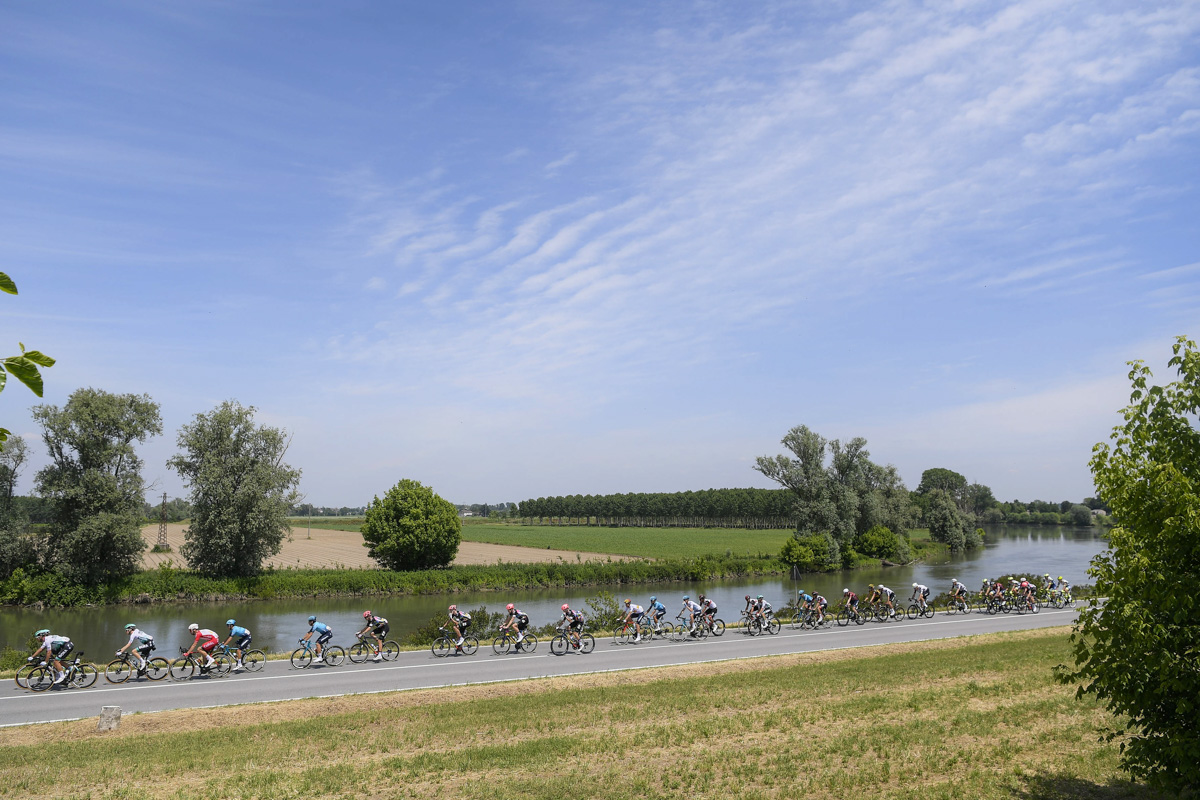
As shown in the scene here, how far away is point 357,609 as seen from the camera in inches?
1917

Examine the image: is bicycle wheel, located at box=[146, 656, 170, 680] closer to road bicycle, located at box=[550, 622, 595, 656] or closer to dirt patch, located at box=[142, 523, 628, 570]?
road bicycle, located at box=[550, 622, 595, 656]

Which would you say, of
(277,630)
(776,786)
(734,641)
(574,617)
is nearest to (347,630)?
(277,630)

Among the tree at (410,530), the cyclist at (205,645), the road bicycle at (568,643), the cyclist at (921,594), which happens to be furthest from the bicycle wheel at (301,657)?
the tree at (410,530)

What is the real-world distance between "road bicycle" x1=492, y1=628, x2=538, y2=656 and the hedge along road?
1.23ft

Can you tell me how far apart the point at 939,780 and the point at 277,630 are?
120ft

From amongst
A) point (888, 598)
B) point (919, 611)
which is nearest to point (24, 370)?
point (888, 598)

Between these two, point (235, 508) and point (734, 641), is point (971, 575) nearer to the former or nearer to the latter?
point (734, 641)

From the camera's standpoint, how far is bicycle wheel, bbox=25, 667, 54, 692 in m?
20.6

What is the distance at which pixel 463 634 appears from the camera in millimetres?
25734

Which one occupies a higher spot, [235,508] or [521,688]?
[235,508]

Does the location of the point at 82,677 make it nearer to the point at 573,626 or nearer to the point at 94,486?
the point at 573,626

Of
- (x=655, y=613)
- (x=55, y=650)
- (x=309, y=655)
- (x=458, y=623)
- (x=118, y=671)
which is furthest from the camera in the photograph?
(x=655, y=613)

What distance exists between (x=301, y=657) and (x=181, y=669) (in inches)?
141

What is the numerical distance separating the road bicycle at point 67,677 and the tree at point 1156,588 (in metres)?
23.6
